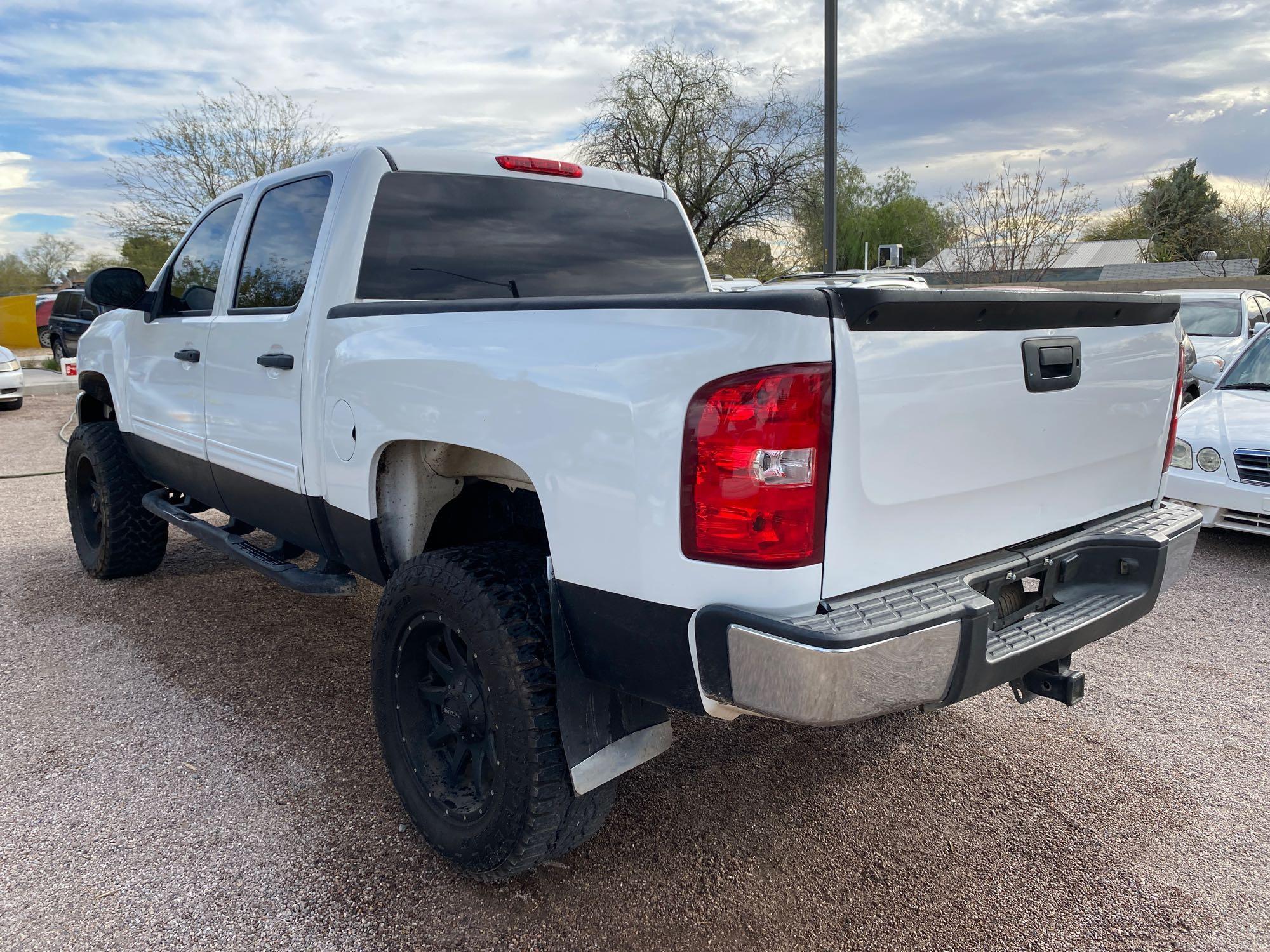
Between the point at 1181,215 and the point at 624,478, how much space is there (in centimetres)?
5450

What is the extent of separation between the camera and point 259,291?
3.77 m

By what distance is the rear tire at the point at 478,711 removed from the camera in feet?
7.69

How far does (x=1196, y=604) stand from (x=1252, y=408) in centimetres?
205

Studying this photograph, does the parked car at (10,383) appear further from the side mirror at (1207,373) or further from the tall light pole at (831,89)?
the side mirror at (1207,373)

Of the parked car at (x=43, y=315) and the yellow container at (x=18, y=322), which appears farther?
the parked car at (x=43, y=315)

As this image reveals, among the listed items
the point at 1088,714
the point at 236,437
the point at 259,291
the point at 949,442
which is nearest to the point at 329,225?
the point at 259,291

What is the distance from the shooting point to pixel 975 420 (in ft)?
7.44

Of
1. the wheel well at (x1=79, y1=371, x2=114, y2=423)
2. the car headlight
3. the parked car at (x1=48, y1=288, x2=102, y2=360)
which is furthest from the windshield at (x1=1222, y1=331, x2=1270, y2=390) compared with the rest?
the parked car at (x1=48, y1=288, x2=102, y2=360)

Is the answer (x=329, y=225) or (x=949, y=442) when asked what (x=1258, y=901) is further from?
(x=329, y=225)

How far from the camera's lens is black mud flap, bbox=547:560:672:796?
230cm

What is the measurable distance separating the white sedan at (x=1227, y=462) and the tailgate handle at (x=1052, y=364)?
3.57 meters

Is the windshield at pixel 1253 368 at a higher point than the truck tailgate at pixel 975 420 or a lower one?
lower

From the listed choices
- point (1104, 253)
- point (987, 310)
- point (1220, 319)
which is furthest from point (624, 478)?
point (1104, 253)

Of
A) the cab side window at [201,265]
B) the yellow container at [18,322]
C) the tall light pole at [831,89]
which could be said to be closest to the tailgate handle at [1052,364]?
the cab side window at [201,265]
